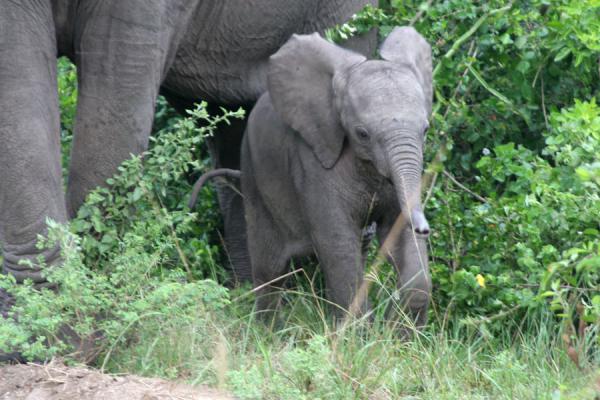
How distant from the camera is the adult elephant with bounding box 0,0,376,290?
17.9 feet

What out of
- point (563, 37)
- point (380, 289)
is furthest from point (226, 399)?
point (563, 37)

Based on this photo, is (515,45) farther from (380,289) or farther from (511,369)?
(511,369)

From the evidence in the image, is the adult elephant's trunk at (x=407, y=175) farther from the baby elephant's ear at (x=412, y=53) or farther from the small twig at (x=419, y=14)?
the small twig at (x=419, y=14)

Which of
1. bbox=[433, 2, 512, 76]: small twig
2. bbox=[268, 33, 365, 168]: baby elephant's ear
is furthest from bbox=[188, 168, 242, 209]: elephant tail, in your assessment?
bbox=[433, 2, 512, 76]: small twig

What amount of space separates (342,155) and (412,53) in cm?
50

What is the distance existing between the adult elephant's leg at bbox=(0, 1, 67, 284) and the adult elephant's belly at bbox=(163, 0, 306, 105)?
1154mm

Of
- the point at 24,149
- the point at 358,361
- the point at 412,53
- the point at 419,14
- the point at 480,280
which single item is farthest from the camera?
the point at 419,14

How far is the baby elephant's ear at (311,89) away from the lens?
598cm

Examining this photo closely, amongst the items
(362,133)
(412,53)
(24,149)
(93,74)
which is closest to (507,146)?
(412,53)

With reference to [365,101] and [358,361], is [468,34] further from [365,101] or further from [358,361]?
[358,361]

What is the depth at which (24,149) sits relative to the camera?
17.8 ft

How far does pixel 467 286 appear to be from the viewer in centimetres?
615

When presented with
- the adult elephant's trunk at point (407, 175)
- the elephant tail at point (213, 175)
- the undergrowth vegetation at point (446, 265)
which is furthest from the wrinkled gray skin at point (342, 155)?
the elephant tail at point (213, 175)

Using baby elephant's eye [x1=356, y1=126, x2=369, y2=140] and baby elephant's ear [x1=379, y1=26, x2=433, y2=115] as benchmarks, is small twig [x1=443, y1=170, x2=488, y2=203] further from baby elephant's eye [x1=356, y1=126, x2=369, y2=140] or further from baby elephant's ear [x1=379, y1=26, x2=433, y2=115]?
baby elephant's eye [x1=356, y1=126, x2=369, y2=140]
